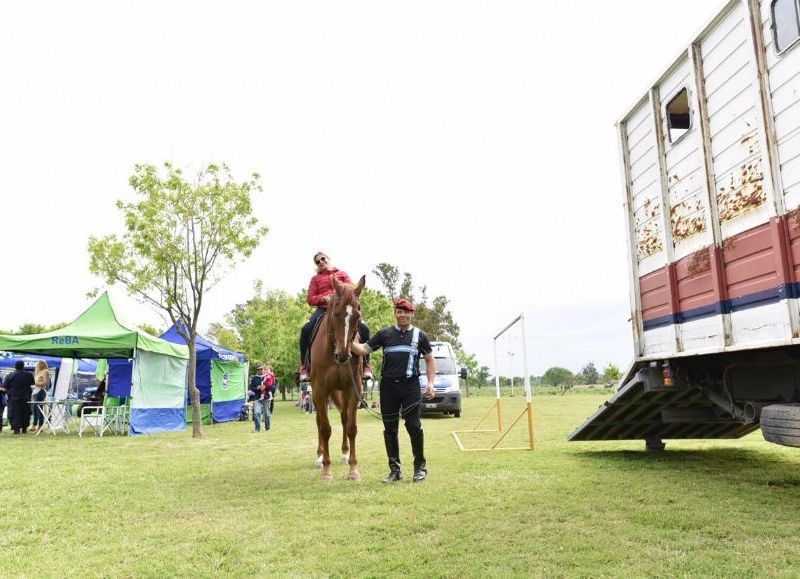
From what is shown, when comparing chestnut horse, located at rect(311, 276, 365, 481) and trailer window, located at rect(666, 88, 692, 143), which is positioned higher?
trailer window, located at rect(666, 88, 692, 143)

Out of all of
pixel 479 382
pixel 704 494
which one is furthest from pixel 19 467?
pixel 479 382

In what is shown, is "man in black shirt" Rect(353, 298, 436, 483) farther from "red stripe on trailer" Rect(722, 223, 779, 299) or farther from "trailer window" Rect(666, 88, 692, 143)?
"trailer window" Rect(666, 88, 692, 143)

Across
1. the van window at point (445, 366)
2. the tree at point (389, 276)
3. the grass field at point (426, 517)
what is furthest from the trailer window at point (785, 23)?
the tree at point (389, 276)

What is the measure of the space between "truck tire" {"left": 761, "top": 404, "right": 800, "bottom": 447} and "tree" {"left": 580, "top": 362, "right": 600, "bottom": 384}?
4973 cm

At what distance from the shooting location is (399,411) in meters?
6.71

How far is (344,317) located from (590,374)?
172 feet

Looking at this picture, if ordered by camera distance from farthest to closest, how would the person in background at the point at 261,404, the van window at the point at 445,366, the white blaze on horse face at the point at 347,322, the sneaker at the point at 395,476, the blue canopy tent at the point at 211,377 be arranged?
the van window at the point at 445,366 → the blue canopy tent at the point at 211,377 → the person in background at the point at 261,404 → the sneaker at the point at 395,476 → the white blaze on horse face at the point at 347,322

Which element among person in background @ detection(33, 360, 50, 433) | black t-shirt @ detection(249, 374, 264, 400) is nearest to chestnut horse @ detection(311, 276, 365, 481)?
black t-shirt @ detection(249, 374, 264, 400)

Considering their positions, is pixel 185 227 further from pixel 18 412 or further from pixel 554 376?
pixel 554 376

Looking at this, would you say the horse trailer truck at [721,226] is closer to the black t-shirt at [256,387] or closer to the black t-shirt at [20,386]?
the black t-shirt at [256,387]

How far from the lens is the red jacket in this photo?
7762mm

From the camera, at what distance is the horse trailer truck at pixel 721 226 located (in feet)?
A: 14.5

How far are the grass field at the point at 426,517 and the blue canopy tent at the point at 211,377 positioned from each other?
10.3 m

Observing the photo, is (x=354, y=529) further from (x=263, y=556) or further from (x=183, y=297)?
(x=183, y=297)
